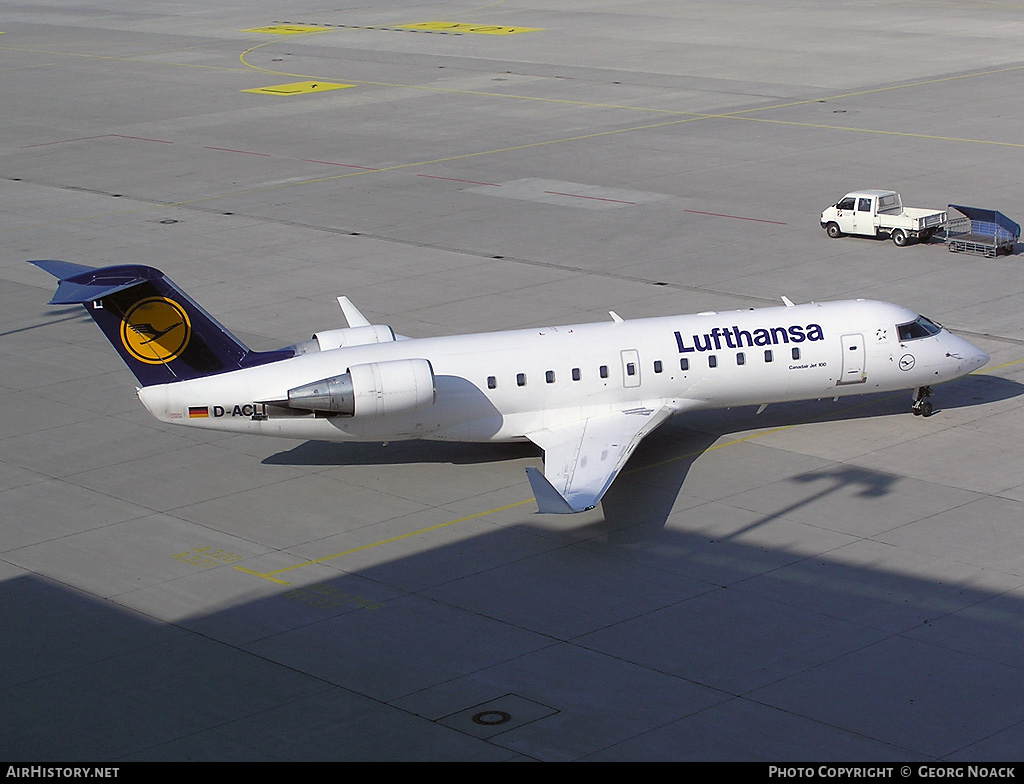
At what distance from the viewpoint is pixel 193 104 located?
75125mm

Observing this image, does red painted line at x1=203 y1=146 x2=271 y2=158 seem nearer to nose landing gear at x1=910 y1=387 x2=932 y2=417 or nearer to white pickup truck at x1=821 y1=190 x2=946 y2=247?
white pickup truck at x1=821 y1=190 x2=946 y2=247

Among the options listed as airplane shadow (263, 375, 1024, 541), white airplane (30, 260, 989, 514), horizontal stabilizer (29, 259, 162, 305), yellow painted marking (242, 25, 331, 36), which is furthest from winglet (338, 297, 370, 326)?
yellow painted marking (242, 25, 331, 36)

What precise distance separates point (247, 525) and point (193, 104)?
53148 millimetres

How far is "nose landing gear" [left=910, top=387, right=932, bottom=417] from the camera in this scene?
30875 mm

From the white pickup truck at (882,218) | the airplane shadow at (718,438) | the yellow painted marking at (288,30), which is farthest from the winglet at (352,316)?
the yellow painted marking at (288,30)

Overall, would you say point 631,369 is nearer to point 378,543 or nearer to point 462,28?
point 378,543

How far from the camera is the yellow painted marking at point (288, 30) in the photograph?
3969 inches

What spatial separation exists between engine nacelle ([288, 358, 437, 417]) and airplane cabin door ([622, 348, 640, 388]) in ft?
13.4

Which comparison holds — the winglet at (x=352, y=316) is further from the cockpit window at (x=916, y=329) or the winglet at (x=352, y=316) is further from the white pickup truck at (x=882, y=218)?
the white pickup truck at (x=882, y=218)

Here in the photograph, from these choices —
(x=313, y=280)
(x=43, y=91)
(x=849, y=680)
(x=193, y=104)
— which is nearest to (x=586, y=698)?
(x=849, y=680)

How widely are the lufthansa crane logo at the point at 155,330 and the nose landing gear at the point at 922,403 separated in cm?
1561

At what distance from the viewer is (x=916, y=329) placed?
30312 millimetres

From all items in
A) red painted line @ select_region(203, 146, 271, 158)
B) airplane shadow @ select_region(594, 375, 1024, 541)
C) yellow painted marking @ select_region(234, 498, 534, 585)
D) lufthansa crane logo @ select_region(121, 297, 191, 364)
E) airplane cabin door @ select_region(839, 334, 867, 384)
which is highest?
red painted line @ select_region(203, 146, 271, 158)

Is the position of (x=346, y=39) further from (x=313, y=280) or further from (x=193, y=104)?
(x=313, y=280)
